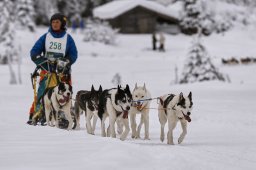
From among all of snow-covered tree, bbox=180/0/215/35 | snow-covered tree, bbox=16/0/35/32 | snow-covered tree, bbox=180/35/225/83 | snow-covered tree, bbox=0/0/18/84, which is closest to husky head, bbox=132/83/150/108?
snow-covered tree, bbox=180/35/225/83

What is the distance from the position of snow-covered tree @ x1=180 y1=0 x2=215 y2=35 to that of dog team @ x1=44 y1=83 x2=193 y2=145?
127 ft

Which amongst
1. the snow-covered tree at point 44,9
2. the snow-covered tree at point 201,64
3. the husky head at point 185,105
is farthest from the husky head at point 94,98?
the snow-covered tree at point 44,9

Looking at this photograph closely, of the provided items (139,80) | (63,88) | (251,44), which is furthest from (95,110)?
(251,44)

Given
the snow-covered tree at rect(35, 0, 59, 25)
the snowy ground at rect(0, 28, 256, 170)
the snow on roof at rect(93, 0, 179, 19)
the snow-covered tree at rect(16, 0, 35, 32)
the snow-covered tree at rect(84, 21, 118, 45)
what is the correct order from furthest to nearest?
the snow-covered tree at rect(35, 0, 59, 25) < the snow on roof at rect(93, 0, 179, 19) < the snow-covered tree at rect(16, 0, 35, 32) < the snow-covered tree at rect(84, 21, 118, 45) < the snowy ground at rect(0, 28, 256, 170)

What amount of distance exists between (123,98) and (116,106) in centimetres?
22

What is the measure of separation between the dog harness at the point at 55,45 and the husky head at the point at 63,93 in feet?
2.96

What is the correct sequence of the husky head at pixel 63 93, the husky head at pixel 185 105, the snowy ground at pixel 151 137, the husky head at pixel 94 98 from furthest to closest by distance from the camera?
the husky head at pixel 63 93 < the husky head at pixel 94 98 < the husky head at pixel 185 105 < the snowy ground at pixel 151 137

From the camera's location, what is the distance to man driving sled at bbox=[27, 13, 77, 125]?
10102 millimetres

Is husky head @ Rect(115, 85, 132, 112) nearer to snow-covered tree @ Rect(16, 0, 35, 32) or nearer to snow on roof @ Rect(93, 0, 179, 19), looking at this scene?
snow-covered tree @ Rect(16, 0, 35, 32)

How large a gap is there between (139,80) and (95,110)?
803 inches

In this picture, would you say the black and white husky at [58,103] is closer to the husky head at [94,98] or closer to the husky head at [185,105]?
the husky head at [94,98]

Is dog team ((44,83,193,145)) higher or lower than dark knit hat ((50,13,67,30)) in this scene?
lower

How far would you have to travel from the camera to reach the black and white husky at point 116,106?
850cm

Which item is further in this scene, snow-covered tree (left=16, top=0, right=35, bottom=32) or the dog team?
snow-covered tree (left=16, top=0, right=35, bottom=32)
